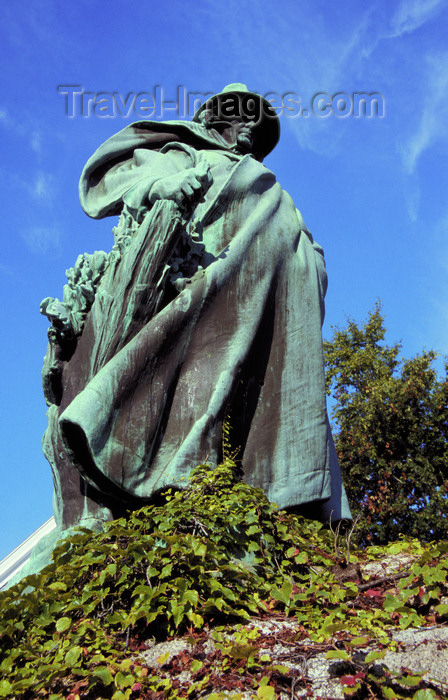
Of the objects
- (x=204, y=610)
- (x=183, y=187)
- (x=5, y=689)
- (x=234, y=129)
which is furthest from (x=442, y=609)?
(x=234, y=129)

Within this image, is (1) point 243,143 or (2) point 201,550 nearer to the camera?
(2) point 201,550

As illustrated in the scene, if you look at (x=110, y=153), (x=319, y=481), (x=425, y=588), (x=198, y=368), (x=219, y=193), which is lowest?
(x=425, y=588)

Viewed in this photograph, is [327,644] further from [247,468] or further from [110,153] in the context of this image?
[110,153]

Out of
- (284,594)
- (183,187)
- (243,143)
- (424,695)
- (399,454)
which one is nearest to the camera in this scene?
(424,695)

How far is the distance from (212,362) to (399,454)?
992 centimetres

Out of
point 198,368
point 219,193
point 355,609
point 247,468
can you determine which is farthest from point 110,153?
point 355,609

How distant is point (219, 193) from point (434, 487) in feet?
30.0

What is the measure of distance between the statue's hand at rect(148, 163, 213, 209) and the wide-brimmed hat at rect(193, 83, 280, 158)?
61.0 inches

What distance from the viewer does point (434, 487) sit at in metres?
12.1

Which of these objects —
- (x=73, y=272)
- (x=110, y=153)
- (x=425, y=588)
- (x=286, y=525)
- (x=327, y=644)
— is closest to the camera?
(x=327, y=644)

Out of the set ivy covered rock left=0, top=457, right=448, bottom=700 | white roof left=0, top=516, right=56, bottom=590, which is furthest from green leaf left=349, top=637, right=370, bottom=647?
white roof left=0, top=516, right=56, bottom=590

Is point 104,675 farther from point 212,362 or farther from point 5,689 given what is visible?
point 212,362

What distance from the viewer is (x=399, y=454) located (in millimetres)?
13164

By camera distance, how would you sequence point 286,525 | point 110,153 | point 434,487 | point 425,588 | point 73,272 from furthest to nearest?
point 434,487, point 110,153, point 73,272, point 286,525, point 425,588
